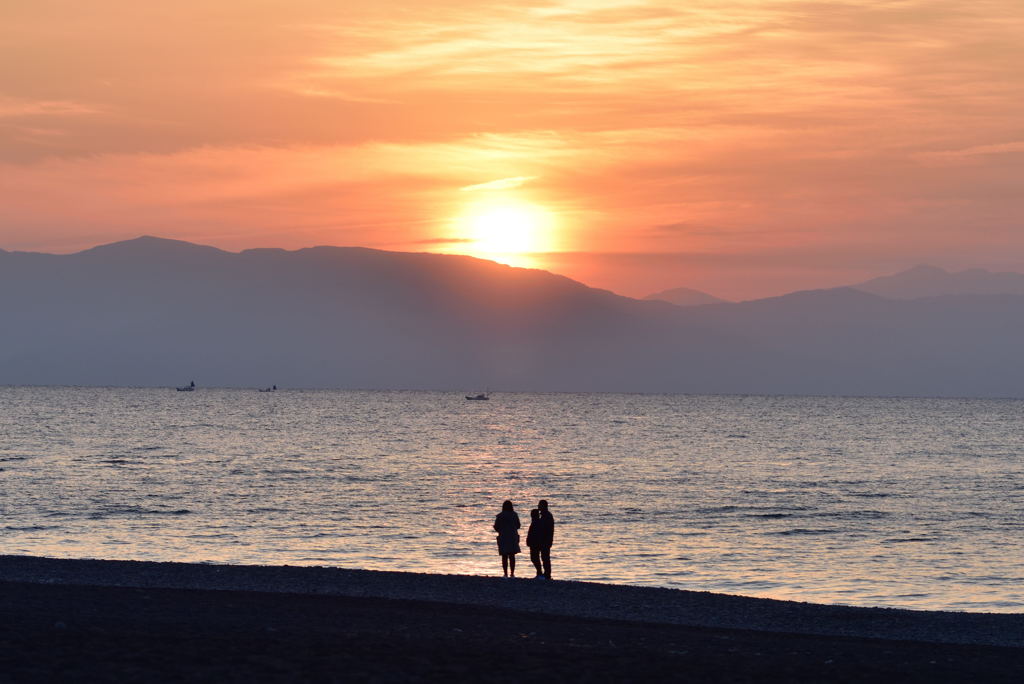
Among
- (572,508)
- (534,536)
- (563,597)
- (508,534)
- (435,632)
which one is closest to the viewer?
(435,632)

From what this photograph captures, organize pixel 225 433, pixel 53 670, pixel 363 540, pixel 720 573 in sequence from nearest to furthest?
pixel 53 670
pixel 720 573
pixel 363 540
pixel 225 433

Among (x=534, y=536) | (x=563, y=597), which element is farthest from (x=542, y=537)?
(x=563, y=597)

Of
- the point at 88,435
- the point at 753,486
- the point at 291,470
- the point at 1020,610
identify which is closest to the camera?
the point at 1020,610

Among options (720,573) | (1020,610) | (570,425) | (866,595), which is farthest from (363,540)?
(570,425)

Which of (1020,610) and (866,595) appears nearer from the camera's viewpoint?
(1020,610)

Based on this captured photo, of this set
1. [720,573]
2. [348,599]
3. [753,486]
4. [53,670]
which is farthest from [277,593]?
[753,486]

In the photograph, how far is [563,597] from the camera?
26297mm

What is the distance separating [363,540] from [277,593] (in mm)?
20025

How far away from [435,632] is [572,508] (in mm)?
38282

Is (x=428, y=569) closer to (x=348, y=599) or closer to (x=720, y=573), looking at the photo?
(x=720, y=573)

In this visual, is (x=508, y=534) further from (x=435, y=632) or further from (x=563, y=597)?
(x=435, y=632)

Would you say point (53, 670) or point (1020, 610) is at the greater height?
point (53, 670)

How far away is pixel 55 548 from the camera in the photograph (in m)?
40.5

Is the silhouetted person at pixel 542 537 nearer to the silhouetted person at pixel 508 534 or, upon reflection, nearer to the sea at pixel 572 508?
the silhouetted person at pixel 508 534
